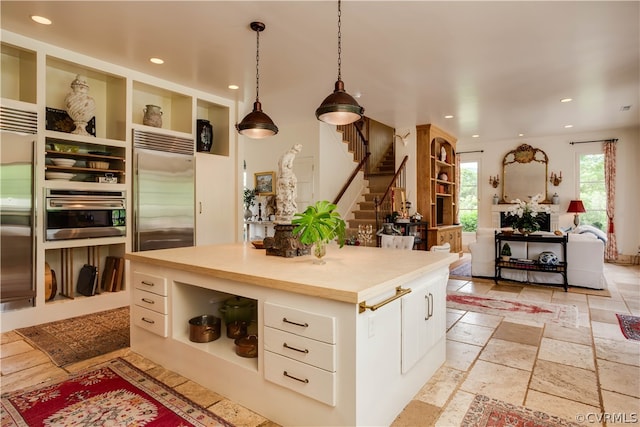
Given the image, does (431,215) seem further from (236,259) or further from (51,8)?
(51,8)

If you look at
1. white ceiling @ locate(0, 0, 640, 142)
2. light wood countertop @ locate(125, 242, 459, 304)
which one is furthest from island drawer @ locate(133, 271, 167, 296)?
white ceiling @ locate(0, 0, 640, 142)

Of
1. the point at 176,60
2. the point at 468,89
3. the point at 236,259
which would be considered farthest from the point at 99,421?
the point at 468,89

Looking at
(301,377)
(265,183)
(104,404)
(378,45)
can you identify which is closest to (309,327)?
(301,377)

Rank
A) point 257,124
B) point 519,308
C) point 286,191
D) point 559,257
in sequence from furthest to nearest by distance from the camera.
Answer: point 559,257 → point 519,308 → point 257,124 → point 286,191

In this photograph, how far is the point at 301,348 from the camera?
1.72m

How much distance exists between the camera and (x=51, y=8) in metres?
2.94

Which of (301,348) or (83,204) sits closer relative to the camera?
(301,348)

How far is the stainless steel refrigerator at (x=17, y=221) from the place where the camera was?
3281 mm

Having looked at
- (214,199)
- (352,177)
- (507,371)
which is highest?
(352,177)

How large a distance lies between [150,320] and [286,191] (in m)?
1.35

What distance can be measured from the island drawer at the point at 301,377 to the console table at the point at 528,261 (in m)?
4.75

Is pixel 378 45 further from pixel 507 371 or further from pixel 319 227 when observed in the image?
pixel 507 371

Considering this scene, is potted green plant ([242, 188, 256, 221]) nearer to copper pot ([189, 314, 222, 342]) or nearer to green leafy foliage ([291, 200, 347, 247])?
copper pot ([189, 314, 222, 342])

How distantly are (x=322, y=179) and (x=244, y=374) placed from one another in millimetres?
5369
